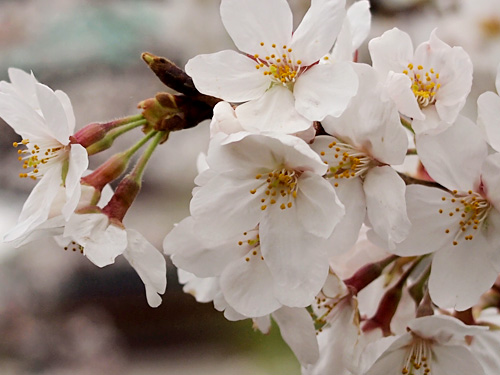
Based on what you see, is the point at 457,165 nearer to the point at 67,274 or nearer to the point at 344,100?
the point at 344,100

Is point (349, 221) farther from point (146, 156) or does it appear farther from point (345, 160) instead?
point (146, 156)

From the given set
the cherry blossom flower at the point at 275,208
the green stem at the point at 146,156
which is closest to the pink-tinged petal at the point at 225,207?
the cherry blossom flower at the point at 275,208

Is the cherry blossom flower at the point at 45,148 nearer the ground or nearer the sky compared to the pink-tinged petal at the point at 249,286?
nearer the sky

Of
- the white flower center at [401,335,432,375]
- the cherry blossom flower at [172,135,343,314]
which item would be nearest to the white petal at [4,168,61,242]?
the cherry blossom flower at [172,135,343,314]

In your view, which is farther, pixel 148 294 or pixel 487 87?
pixel 487 87

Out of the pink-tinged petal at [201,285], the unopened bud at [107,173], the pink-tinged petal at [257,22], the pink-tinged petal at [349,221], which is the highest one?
the pink-tinged petal at [257,22]

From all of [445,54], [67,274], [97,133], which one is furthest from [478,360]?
[67,274]

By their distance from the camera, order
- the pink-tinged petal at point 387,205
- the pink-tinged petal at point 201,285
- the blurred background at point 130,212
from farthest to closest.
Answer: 1. the blurred background at point 130,212
2. the pink-tinged petal at point 201,285
3. the pink-tinged petal at point 387,205

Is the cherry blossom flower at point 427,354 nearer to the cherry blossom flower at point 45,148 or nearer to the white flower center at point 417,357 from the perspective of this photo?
the white flower center at point 417,357
